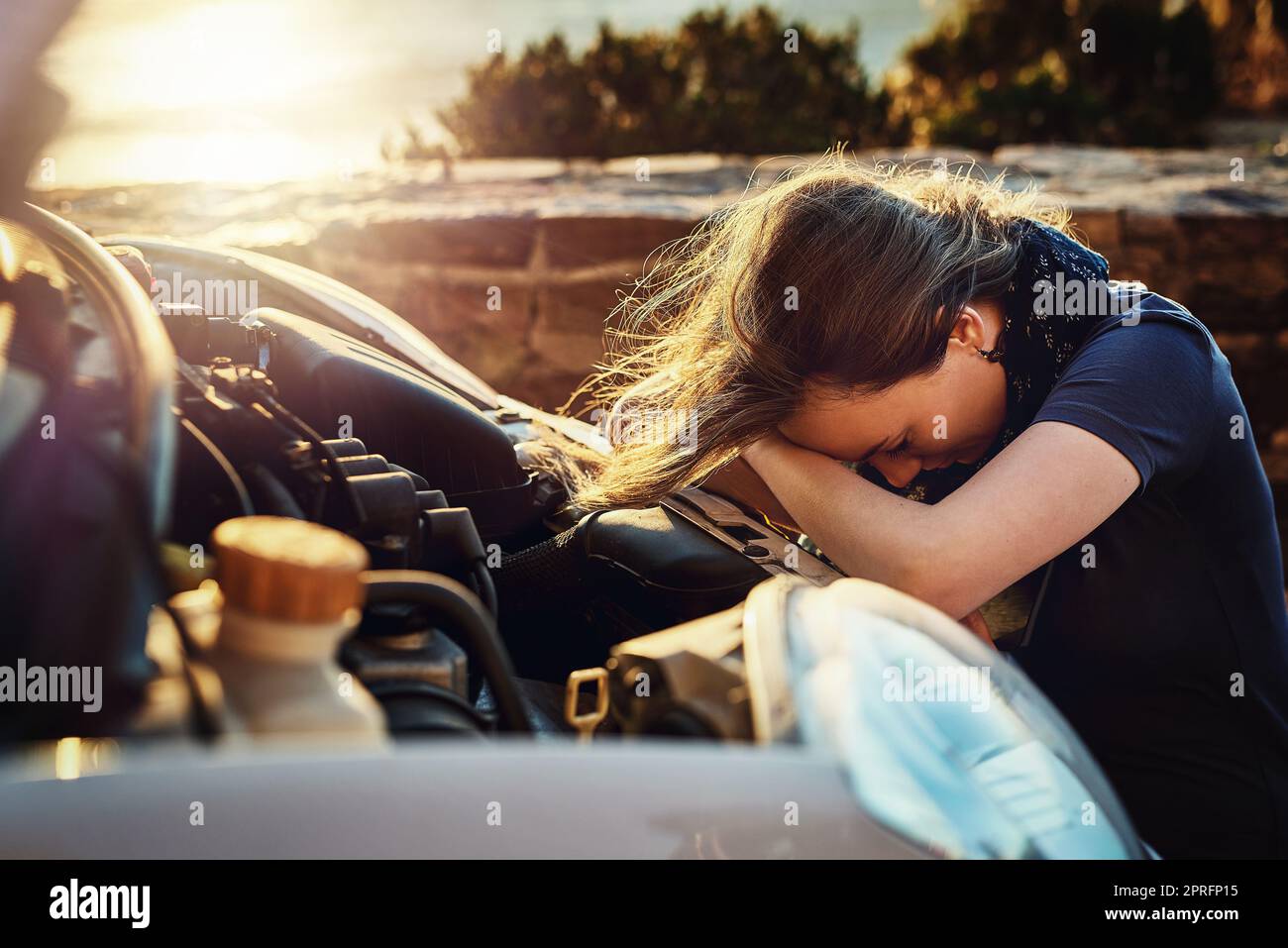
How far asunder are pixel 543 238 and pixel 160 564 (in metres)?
4.08

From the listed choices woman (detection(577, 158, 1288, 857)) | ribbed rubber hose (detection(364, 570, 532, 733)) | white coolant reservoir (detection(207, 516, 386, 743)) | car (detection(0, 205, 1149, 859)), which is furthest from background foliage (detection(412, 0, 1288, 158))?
white coolant reservoir (detection(207, 516, 386, 743))

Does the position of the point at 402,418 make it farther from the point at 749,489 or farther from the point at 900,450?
the point at 900,450

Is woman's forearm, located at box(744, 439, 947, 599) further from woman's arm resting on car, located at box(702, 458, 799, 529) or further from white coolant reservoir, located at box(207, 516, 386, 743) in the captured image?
white coolant reservoir, located at box(207, 516, 386, 743)

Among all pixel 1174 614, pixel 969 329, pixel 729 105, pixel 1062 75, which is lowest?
pixel 1174 614

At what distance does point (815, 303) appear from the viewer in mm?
1729

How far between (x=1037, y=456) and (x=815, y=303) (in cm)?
41

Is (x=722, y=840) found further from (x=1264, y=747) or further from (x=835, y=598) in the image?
(x=1264, y=747)

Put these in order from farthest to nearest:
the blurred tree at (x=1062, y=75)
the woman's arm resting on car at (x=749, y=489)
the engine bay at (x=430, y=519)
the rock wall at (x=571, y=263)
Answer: the blurred tree at (x=1062, y=75) → the rock wall at (x=571, y=263) → the woman's arm resting on car at (x=749, y=489) → the engine bay at (x=430, y=519)

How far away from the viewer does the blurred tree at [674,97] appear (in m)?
8.59

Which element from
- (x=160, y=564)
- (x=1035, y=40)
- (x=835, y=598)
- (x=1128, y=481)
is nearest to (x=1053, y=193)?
(x=1128, y=481)

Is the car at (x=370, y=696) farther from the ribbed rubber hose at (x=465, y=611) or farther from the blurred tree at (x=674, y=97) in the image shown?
the blurred tree at (x=674, y=97)

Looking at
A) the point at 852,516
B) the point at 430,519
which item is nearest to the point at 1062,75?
the point at 852,516

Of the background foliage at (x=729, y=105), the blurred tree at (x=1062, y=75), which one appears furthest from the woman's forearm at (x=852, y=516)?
the blurred tree at (x=1062, y=75)
